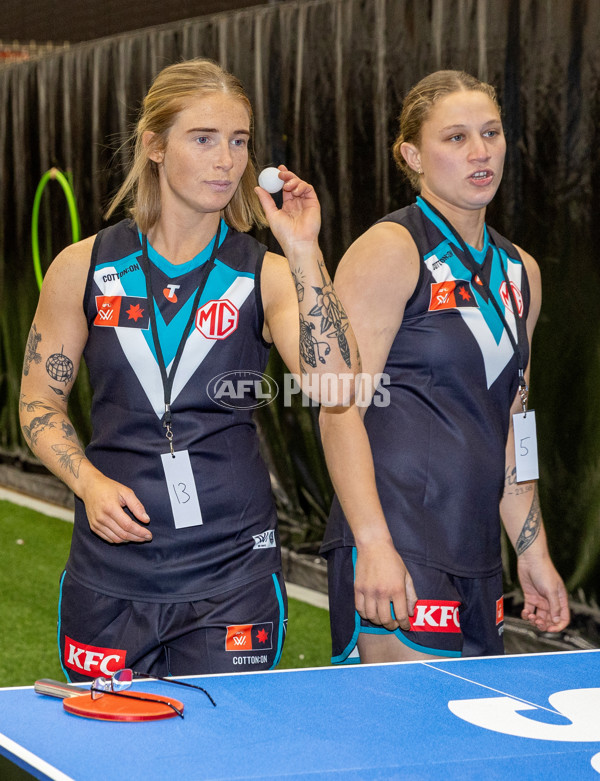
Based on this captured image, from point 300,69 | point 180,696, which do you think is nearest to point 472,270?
point 180,696

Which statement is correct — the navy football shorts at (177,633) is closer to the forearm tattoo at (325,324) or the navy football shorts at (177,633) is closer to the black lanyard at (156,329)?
the black lanyard at (156,329)

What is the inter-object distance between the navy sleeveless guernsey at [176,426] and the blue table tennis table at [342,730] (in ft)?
1.53

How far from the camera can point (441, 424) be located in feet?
6.39

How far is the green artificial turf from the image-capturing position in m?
3.86

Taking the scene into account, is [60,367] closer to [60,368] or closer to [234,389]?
[60,368]

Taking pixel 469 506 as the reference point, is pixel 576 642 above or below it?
below

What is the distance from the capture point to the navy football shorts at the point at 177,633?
1867mm

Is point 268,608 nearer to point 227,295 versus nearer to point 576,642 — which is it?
point 227,295

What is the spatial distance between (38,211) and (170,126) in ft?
16.5

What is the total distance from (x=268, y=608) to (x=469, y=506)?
1.36ft

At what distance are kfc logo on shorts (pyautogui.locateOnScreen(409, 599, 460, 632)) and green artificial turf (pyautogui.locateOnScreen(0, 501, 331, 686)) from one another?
6.54 feet

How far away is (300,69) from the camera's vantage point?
470 centimetres

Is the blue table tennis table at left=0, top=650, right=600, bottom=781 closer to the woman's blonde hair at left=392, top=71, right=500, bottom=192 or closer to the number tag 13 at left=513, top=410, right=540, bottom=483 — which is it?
the number tag 13 at left=513, top=410, right=540, bottom=483

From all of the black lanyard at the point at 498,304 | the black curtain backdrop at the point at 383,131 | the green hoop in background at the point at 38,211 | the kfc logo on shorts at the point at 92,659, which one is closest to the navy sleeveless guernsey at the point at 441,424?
the black lanyard at the point at 498,304
